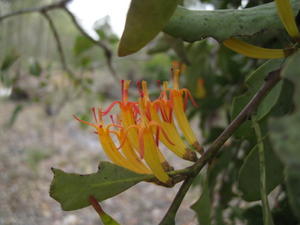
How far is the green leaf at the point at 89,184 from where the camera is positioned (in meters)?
0.35

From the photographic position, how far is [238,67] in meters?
0.94

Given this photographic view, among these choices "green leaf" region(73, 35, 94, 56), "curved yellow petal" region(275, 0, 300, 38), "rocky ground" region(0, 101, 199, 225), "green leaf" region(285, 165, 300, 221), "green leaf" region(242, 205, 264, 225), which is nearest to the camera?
"green leaf" region(285, 165, 300, 221)

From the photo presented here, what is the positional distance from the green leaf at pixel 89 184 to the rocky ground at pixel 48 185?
1.23 m

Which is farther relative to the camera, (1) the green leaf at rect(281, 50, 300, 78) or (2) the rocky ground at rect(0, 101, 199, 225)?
(2) the rocky ground at rect(0, 101, 199, 225)

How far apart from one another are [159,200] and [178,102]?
2.33 metres

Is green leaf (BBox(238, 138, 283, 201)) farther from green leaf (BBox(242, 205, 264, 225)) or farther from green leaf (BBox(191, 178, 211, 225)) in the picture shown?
green leaf (BBox(242, 205, 264, 225))

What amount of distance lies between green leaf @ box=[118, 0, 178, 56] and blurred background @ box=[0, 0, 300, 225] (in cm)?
12

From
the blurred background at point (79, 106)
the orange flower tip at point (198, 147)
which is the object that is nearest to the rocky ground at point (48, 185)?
the blurred background at point (79, 106)

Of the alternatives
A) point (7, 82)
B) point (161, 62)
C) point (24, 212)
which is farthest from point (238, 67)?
point (24, 212)

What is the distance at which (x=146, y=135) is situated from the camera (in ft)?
1.19

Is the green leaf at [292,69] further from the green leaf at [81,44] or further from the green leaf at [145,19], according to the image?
the green leaf at [81,44]

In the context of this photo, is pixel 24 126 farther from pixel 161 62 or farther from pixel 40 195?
pixel 161 62

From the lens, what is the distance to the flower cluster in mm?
362

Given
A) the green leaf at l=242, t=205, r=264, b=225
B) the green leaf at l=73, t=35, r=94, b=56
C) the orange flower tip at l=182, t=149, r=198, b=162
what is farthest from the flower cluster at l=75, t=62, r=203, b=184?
the green leaf at l=73, t=35, r=94, b=56
